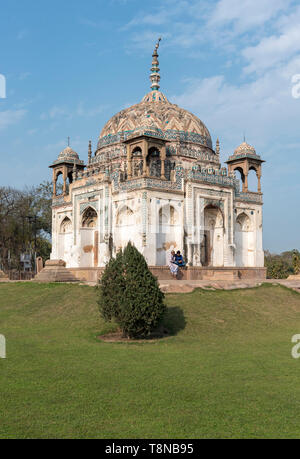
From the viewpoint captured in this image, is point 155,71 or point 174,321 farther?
point 155,71

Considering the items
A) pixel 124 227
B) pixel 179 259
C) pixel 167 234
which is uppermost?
pixel 124 227

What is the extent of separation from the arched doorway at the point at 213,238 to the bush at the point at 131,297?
521 inches

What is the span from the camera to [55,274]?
21391mm

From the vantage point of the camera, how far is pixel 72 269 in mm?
23984

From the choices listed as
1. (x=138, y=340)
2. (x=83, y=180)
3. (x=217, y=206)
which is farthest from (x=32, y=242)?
(x=138, y=340)

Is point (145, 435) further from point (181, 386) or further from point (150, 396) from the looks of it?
point (181, 386)

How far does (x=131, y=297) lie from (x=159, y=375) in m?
3.70

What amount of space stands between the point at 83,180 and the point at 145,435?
21722 millimetres

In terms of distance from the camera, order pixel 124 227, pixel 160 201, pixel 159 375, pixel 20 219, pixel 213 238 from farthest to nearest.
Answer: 1. pixel 20 219
2. pixel 213 238
3. pixel 124 227
4. pixel 160 201
5. pixel 159 375

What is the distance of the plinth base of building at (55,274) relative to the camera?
21.4 meters

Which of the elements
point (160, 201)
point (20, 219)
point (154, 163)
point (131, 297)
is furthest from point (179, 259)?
point (20, 219)

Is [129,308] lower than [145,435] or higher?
higher

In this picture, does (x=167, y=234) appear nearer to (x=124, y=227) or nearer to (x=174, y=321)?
(x=124, y=227)

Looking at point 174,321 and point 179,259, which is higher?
point 179,259
